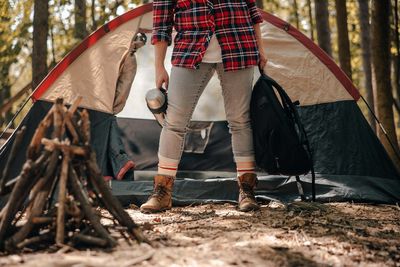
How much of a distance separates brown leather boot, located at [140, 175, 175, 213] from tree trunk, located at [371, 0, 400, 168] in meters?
2.69

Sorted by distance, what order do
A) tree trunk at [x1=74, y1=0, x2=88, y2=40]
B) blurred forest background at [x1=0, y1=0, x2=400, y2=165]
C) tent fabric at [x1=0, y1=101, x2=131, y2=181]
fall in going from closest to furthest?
1. tent fabric at [x1=0, y1=101, x2=131, y2=181]
2. blurred forest background at [x1=0, y1=0, x2=400, y2=165]
3. tree trunk at [x1=74, y1=0, x2=88, y2=40]

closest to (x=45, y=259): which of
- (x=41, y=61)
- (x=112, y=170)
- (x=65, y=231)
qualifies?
(x=65, y=231)

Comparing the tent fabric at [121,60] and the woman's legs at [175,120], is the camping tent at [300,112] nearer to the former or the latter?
the tent fabric at [121,60]

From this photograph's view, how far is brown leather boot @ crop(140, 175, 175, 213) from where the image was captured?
3.32 metres

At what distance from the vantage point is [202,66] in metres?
3.27

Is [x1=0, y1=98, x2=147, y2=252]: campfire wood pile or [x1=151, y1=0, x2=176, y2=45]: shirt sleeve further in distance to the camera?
[x1=151, y1=0, x2=176, y2=45]: shirt sleeve

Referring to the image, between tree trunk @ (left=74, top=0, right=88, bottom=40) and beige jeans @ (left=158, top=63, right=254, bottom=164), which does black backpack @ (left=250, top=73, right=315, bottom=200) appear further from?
tree trunk @ (left=74, top=0, right=88, bottom=40)

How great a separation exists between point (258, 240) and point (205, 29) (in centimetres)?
148

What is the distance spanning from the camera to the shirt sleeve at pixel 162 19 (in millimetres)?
3281

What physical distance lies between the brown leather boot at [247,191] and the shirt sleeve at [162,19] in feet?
3.65

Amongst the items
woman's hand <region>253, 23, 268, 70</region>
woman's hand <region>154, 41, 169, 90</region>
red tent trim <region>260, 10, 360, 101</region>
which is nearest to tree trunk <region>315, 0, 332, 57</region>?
red tent trim <region>260, 10, 360, 101</region>

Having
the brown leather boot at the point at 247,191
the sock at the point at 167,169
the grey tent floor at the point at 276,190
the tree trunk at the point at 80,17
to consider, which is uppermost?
the tree trunk at the point at 80,17

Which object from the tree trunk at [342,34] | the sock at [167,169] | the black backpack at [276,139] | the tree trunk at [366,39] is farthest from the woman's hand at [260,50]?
the tree trunk at [366,39]

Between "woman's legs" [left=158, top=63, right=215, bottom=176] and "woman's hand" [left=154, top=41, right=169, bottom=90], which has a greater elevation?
"woman's hand" [left=154, top=41, right=169, bottom=90]
